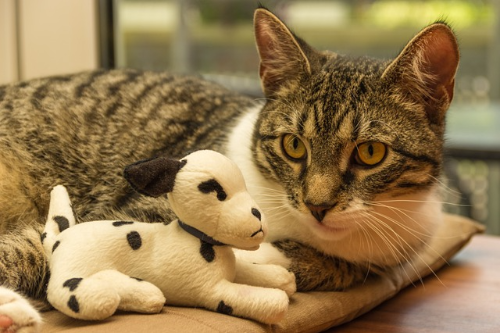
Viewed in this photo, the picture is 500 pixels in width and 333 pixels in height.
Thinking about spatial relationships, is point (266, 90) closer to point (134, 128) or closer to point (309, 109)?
point (309, 109)

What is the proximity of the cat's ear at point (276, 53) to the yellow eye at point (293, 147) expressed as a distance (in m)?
0.15

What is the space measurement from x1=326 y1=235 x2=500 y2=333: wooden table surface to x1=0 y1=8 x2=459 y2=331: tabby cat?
11 centimetres

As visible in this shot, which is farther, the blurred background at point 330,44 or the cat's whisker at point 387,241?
the blurred background at point 330,44

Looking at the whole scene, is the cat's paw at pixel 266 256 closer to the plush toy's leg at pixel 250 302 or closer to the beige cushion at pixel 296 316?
the beige cushion at pixel 296 316

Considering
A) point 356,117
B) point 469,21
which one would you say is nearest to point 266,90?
point 356,117

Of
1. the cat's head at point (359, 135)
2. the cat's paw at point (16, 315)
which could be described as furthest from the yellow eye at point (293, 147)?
the cat's paw at point (16, 315)

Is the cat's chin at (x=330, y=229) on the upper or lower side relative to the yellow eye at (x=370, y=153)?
lower

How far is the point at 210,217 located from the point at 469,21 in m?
2.31

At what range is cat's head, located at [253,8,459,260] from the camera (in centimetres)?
135

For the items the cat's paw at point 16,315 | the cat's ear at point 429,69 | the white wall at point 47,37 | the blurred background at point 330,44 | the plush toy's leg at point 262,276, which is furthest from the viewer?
the blurred background at point 330,44

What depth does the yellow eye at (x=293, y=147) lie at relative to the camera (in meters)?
1.43

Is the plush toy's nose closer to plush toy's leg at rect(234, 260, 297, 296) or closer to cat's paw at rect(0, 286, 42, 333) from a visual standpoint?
plush toy's leg at rect(234, 260, 297, 296)

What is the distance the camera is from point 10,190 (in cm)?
159

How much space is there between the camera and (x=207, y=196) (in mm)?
1141
